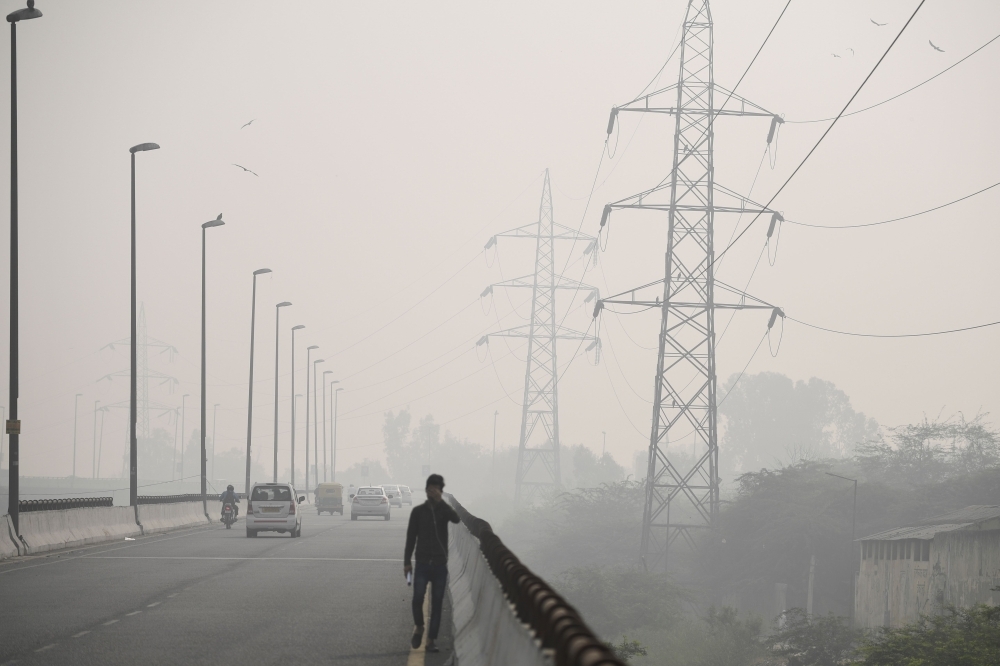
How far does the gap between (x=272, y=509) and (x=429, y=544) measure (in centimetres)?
2777

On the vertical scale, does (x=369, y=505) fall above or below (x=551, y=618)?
below

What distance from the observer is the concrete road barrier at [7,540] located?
2661 centimetres

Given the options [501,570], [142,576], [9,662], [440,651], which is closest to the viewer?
[501,570]

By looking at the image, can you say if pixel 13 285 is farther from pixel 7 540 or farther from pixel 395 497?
pixel 395 497

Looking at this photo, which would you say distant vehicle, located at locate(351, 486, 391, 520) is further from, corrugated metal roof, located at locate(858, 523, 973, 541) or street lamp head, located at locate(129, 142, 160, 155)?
street lamp head, located at locate(129, 142, 160, 155)

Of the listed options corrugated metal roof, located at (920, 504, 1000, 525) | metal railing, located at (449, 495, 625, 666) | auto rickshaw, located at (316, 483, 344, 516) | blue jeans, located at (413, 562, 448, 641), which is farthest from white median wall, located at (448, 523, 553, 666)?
auto rickshaw, located at (316, 483, 344, 516)

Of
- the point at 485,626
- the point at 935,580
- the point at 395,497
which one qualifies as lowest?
the point at 395,497

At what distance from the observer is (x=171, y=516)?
4503 cm

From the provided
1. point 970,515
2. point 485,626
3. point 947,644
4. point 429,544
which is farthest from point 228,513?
point 485,626

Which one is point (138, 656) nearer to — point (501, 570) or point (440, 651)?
point (440, 651)

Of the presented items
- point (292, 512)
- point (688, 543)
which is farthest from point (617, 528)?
point (292, 512)

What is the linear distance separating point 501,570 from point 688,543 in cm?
4209

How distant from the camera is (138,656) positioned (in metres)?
12.5

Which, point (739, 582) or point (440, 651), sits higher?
point (440, 651)
